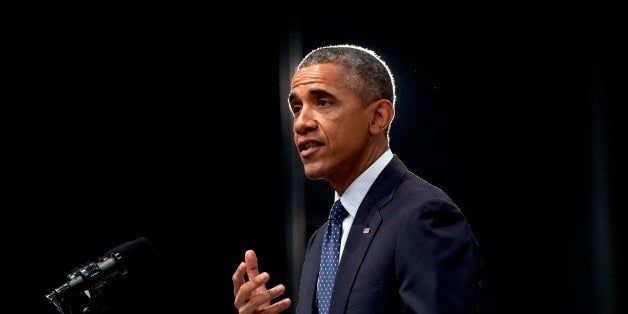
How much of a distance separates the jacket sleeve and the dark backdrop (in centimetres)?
168

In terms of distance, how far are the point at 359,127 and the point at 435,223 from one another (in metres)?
0.32

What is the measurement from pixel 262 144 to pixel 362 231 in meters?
1.74

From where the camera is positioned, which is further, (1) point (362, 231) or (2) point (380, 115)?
(2) point (380, 115)

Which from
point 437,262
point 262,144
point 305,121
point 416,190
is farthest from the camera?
point 262,144

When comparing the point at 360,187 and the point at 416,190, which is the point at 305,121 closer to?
the point at 360,187

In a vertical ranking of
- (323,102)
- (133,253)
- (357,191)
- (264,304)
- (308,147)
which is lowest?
(264,304)

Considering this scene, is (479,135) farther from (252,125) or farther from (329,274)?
(329,274)

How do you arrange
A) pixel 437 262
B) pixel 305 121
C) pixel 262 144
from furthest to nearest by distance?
pixel 262 144
pixel 305 121
pixel 437 262

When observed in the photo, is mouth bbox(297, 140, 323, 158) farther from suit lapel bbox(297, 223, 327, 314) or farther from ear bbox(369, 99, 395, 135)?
suit lapel bbox(297, 223, 327, 314)

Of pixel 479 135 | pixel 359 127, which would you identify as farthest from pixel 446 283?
pixel 479 135

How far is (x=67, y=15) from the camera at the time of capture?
2.88 meters

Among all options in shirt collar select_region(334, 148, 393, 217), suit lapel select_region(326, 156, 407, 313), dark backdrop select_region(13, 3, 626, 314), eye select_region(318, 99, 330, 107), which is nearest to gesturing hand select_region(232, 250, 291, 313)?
suit lapel select_region(326, 156, 407, 313)

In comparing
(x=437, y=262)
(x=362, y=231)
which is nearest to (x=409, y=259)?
(x=437, y=262)

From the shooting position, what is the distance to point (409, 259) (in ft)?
4.22
